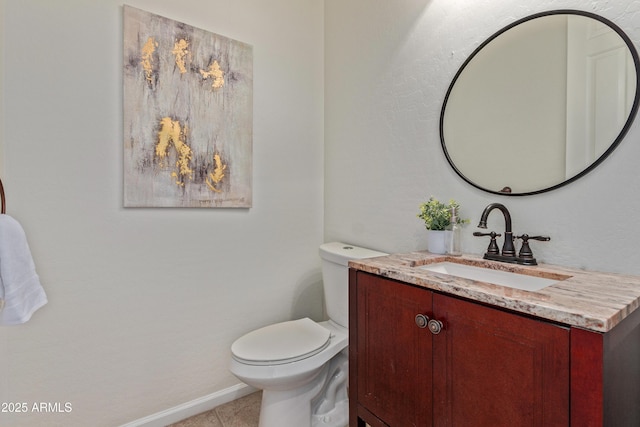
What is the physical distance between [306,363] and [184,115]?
1.31 meters

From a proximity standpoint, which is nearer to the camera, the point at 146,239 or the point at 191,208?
the point at 146,239

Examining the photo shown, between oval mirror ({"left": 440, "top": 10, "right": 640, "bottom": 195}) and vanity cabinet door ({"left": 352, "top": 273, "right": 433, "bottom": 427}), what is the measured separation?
2.05ft

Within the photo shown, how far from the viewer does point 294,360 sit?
1271 millimetres

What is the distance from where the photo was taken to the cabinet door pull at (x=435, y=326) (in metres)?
0.78

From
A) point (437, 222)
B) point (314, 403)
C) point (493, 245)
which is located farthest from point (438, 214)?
point (314, 403)

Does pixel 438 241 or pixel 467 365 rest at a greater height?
pixel 438 241

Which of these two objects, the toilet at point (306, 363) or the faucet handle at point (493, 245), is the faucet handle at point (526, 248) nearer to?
the faucet handle at point (493, 245)

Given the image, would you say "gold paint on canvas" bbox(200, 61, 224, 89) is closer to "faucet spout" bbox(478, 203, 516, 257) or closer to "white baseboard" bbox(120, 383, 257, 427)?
"faucet spout" bbox(478, 203, 516, 257)

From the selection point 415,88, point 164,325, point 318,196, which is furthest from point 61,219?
point 415,88

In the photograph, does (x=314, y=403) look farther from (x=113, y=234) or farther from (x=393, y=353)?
(x=113, y=234)

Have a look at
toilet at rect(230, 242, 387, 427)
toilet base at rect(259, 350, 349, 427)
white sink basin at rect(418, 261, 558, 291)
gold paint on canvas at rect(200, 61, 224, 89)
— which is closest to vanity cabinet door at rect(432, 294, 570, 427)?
white sink basin at rect(418, 261, 558, 291)

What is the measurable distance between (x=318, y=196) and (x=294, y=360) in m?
1.08

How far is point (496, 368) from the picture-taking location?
69 centimetres

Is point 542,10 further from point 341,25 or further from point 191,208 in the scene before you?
point 191,208
